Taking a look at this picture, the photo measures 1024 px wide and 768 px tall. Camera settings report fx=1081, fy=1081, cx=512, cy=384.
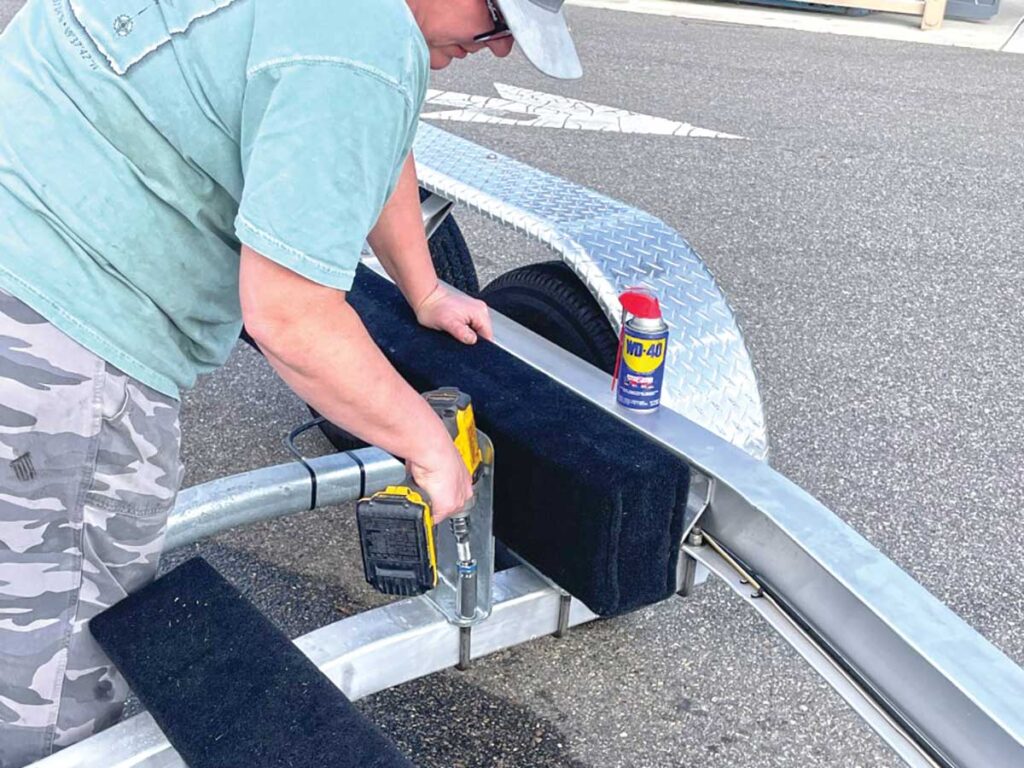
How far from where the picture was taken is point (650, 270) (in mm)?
2289

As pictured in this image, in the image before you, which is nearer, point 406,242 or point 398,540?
point 398,540

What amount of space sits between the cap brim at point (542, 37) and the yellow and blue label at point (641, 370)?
1.56 ft

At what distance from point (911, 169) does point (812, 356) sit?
8.20ft

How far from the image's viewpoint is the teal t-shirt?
130cm

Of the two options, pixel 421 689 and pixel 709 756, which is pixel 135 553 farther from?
pixel 709 756

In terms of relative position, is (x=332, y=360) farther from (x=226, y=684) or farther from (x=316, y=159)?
(x=226, y=684)

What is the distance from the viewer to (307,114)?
4.21 ft

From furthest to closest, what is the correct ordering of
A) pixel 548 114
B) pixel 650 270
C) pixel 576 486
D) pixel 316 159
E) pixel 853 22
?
pixel 853 22 < pixel 548 114 < pixel 650 270 < pixel 576 486 < pixel 316 159

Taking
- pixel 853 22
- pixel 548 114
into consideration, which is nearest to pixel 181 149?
pixel 548 114

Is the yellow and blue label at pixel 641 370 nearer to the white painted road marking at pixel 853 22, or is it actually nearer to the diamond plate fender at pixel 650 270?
the diamond plate fender at pixel 650 270

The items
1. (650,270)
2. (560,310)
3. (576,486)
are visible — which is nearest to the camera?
(576,486)

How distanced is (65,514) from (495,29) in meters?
0.94

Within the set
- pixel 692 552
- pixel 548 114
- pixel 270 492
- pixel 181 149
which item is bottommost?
pixel 548 114

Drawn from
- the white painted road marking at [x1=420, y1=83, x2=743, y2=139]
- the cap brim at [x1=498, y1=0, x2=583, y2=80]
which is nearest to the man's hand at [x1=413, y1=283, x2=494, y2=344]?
the cap brim at [x1=498, y1=0, x2=583, y2=80]
